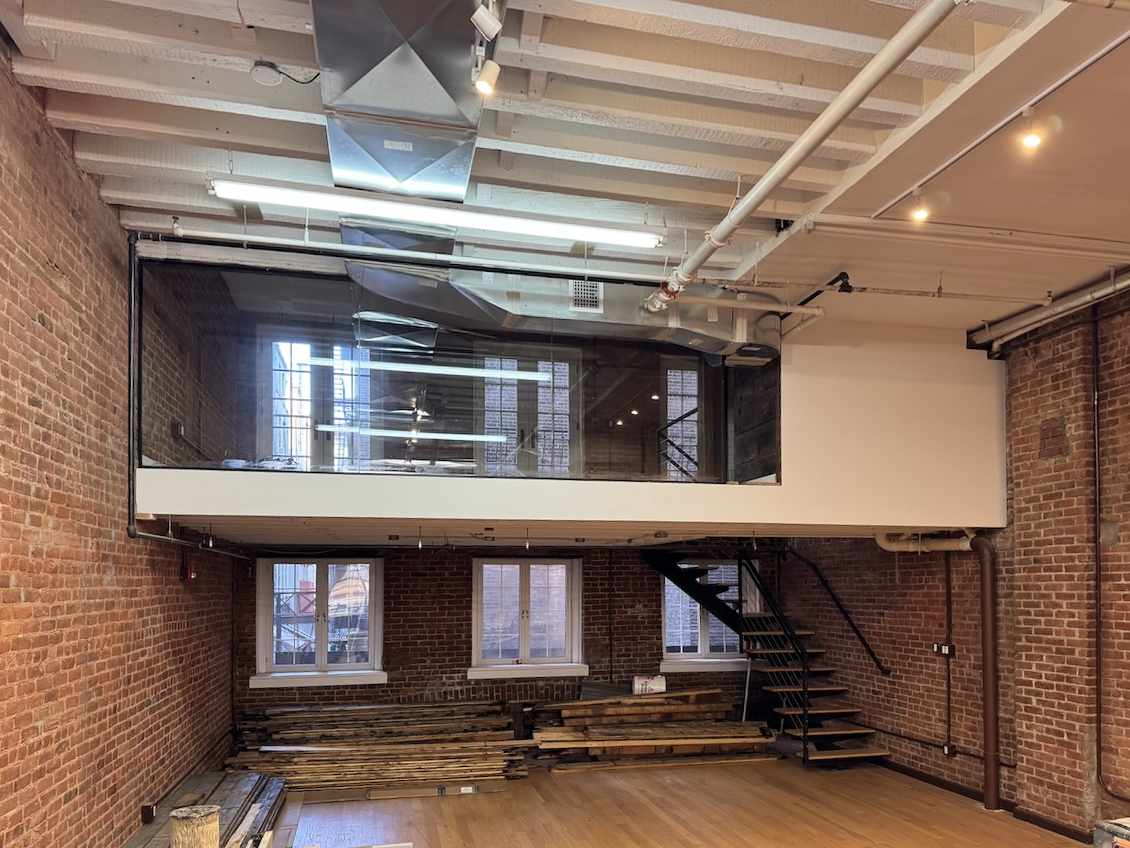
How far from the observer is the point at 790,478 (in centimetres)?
611

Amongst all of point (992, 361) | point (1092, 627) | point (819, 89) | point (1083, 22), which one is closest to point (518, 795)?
point (1092, 627)

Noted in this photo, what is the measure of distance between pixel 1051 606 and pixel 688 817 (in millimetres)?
3170

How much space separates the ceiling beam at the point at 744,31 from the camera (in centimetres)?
311

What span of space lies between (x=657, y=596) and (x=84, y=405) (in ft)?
A: 22.4

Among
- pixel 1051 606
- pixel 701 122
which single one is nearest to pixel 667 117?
pixel 701 122

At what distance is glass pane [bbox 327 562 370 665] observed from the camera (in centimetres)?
883

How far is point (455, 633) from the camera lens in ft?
29.6

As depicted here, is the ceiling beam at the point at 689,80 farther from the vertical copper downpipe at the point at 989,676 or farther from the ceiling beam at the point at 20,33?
the vertical copper downpipe at the point at 989,676

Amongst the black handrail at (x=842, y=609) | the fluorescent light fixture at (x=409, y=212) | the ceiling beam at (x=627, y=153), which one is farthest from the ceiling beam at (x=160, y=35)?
the black handrail at (x=842, y=609)

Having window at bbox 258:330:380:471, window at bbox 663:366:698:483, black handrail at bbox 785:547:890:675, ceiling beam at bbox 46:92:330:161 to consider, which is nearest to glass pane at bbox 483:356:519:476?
window at bbox 258:330:380:471

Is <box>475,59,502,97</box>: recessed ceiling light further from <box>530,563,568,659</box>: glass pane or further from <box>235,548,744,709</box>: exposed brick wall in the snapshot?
<box>530,563,568,659</box>: glass pane

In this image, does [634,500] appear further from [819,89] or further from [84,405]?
[84,405]

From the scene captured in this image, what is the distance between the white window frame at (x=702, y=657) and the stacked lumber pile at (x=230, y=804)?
15.0ft

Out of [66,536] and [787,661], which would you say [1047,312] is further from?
[66,536]
